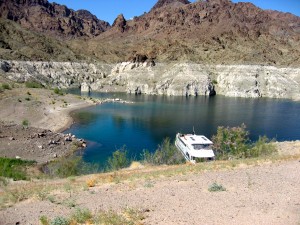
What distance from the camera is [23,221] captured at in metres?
12.9

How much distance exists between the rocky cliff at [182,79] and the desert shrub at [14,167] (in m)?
93.0

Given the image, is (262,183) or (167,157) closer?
(262,183)

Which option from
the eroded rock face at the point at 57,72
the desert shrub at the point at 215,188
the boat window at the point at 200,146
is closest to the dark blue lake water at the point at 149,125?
the boat window at the point at 200,146

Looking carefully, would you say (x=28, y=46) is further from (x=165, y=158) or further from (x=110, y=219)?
(x=110, y=219)

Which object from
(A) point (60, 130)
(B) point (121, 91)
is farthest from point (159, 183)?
(B) point (121, 91)

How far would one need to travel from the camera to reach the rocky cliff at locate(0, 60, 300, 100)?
134 m

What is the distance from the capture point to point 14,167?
111ft

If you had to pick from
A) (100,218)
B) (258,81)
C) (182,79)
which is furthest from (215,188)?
(258,81)

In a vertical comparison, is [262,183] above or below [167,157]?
above

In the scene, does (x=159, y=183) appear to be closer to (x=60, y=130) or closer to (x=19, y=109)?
(x=60, y=130)

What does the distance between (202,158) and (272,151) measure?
643 cm

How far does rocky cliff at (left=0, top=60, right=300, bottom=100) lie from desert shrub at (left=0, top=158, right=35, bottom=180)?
93.0 meters

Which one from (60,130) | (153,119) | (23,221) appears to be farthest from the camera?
(153,119)

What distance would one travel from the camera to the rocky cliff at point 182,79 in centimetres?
13362
